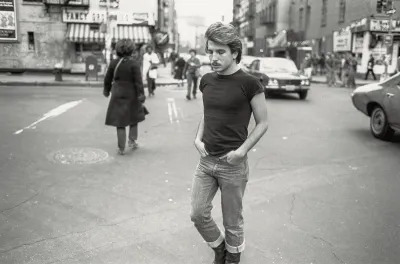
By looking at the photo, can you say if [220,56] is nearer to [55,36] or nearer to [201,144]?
[201,144]

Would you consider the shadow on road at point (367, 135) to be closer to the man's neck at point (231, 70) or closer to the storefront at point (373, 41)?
the man's neck at point (231, 70)

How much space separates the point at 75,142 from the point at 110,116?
1.42 meters

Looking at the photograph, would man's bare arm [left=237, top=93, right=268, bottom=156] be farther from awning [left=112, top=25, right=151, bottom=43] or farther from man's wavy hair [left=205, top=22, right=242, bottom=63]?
awning [left=112, top=25, right=151, bottom=43]

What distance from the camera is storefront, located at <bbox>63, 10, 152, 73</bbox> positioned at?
2691cm

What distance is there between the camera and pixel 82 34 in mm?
26844

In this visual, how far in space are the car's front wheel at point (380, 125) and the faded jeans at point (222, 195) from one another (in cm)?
657

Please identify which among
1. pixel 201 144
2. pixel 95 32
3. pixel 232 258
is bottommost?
pixel 232 258

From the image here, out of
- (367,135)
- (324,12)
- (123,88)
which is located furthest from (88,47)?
(123,88)

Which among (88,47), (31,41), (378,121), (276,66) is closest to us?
(378,121)

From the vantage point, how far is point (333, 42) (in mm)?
33594

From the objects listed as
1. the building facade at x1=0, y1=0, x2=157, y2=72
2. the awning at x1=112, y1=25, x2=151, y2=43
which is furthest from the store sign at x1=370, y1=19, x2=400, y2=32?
the building facade at x1=0, y1=0, x2=157, y2=72

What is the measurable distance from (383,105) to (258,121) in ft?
22.2

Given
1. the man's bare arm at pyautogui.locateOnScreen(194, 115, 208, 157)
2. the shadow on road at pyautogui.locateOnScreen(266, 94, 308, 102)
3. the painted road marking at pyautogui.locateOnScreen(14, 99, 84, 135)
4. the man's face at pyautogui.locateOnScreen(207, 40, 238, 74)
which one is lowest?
the shadow on road at pyautogui.locateOnScreen(266, 94, 308, 102)

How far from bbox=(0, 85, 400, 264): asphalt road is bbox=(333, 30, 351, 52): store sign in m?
23.2
